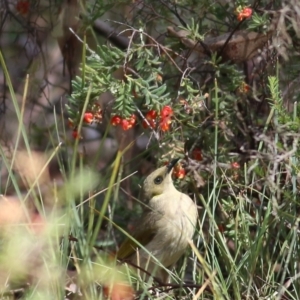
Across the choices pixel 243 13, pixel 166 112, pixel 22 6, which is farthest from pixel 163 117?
pixel 22 6

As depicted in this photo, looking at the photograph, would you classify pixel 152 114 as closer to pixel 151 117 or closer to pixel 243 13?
pixel 151 117

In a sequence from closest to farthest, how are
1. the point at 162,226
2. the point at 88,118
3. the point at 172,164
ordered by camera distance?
the point at 88,118 < the point at 172,164 < the point at 162,226

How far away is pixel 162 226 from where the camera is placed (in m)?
5.02

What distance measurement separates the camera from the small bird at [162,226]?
482 cm

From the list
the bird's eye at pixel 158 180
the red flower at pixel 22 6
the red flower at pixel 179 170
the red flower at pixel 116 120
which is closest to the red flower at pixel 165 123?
the red flower at pixel 116 120

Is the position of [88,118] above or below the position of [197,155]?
above

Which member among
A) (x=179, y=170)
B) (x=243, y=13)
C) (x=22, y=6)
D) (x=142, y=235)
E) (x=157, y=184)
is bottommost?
(x=142, y=235)

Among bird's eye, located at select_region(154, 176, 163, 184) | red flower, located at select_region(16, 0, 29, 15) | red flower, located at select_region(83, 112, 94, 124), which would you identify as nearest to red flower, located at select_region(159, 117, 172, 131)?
red flower, located at select_region(83, 112, 94, 124)

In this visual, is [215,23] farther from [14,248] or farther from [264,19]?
[14,248]

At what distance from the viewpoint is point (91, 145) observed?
7.25m

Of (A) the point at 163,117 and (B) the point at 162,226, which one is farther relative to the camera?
(B) the point at 162,226

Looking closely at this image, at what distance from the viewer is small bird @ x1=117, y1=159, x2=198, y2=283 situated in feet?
15.8

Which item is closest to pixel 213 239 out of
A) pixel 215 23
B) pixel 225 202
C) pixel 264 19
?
pixel 225 202

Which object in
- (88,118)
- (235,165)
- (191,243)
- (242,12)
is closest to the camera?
(191,243)
